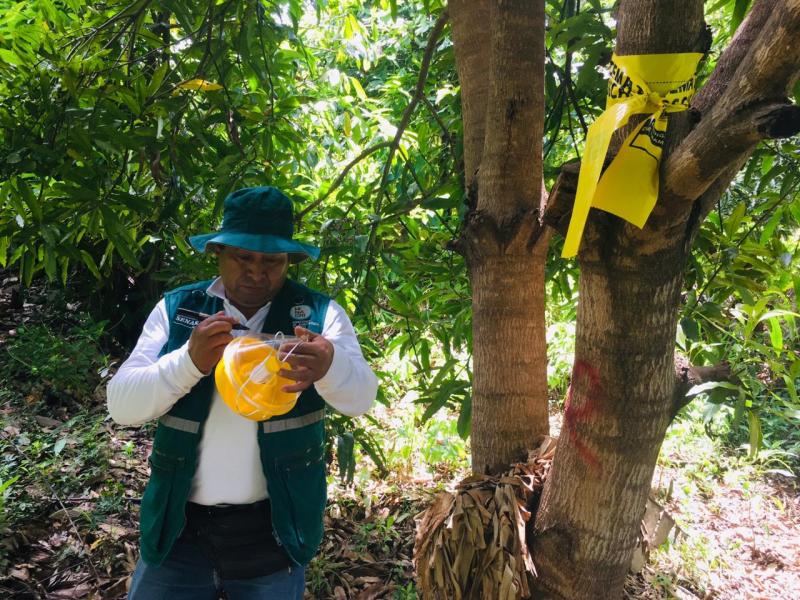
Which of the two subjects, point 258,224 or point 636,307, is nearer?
point 636,307

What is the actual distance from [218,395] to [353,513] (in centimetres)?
176

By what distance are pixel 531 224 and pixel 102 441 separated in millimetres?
2861

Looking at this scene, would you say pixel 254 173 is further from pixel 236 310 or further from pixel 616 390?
pixel 616 390

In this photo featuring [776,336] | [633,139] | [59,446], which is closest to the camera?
[633,139]

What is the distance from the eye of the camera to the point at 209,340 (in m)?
1.24

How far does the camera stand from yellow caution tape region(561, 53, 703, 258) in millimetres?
874

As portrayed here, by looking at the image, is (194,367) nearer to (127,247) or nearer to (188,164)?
(127,247)

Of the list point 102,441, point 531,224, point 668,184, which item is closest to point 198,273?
point 531,224

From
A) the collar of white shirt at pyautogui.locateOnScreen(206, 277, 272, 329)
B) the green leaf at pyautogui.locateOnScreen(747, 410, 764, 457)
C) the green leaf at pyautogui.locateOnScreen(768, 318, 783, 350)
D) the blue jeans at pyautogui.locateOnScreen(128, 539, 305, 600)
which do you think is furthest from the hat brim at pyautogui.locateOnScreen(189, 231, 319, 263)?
the green leaf at pyautogui.locateOnScreen(768, 318, 783, 350)

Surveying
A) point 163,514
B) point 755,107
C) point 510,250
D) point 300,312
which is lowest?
point 163,514

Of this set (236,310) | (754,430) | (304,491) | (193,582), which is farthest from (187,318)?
(754,430)

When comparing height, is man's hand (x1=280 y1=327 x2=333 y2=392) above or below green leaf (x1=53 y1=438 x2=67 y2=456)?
above

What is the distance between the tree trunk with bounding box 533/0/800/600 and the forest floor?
4.01ft

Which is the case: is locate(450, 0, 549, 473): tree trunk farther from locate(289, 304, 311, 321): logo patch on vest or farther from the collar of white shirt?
the collar of white shirt
